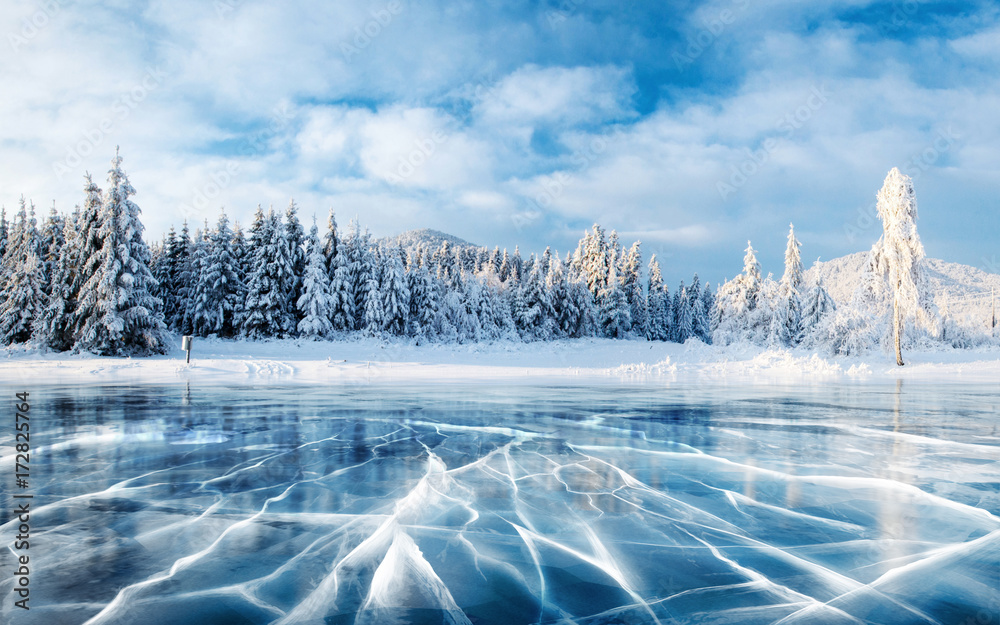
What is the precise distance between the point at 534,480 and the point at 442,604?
2.53 meters

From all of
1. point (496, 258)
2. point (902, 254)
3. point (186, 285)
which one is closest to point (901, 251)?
point (902, 254)

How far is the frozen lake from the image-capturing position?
9.24ft

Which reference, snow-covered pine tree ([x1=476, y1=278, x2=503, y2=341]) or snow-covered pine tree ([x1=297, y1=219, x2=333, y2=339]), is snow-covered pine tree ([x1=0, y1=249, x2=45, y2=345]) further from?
snow-covered pine tree ([x1=476, y1=278, x2=503, y2=341])

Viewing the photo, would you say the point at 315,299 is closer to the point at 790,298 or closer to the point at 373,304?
the point at 373,304

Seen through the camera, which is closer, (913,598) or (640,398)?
(913,598)

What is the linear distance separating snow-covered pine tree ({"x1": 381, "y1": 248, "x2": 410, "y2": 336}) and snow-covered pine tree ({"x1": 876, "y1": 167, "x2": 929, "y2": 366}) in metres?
30.4

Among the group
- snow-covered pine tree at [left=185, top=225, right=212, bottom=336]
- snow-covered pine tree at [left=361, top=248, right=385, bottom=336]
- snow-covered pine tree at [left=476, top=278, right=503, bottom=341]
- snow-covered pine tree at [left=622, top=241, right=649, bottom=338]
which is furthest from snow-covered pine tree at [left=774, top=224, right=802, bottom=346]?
snow-covered pine tree at [left=185, top=225, right=212, bottom=336]

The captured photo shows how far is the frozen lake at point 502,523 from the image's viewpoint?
2.82 m

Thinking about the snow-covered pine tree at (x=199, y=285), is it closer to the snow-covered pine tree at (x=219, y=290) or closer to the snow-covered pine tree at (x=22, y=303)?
the snow-covered pine tree at (x=219, y=290)

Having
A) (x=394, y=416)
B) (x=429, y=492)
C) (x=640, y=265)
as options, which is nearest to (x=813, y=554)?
(x=429, y=492)

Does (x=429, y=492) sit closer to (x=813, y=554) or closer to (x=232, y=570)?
(x=232, y=570)

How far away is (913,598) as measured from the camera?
290cm

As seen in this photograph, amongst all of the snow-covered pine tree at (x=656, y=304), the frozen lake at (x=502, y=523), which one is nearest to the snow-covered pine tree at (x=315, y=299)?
the frozen lake at (x=502, y=523)

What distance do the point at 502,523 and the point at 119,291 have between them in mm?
26965
